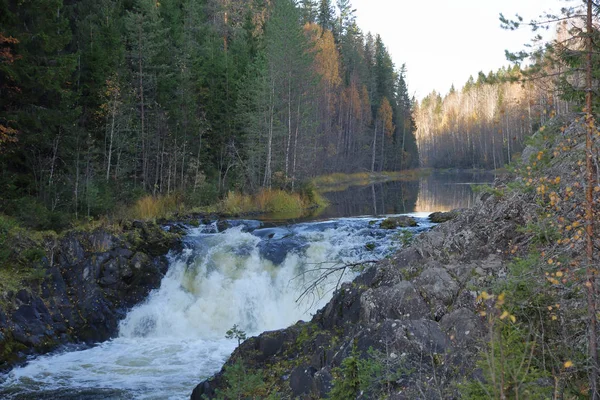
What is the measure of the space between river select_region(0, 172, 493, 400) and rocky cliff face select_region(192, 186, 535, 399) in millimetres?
791

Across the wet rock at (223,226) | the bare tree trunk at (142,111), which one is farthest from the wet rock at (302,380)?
the bare tree trunk at (142,111)

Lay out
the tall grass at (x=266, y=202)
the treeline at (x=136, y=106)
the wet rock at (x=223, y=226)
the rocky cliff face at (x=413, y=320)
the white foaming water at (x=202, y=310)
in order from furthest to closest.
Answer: the tall grass at (x=266, y=202) → the wet rock at (x=223, y=226) → the treeline at (x=136, y=106) → the white foaming water at (x=202, y=310) → the rocky cliff face at (x=413, y=320)

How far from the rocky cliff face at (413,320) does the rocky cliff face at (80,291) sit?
5.07m

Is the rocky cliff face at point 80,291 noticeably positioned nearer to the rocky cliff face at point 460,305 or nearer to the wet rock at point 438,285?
the rocky cliff face at point 460,305

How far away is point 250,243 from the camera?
48.0 ft

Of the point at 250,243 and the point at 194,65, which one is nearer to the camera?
the point at 250,243

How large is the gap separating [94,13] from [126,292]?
14890mm

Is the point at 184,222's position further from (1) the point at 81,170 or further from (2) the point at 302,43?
(2) the point at 302,43

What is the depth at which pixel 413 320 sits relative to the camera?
549 cm

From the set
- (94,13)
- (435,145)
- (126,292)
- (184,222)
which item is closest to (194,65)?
(94,13)

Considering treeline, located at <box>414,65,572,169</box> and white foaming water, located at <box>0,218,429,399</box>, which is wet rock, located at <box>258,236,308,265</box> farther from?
treeline, located at <box>414,65,572,169</box>

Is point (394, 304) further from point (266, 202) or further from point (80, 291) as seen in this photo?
point (266, 202)

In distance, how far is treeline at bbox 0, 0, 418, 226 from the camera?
13.0 m

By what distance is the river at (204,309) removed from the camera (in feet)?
27.9
